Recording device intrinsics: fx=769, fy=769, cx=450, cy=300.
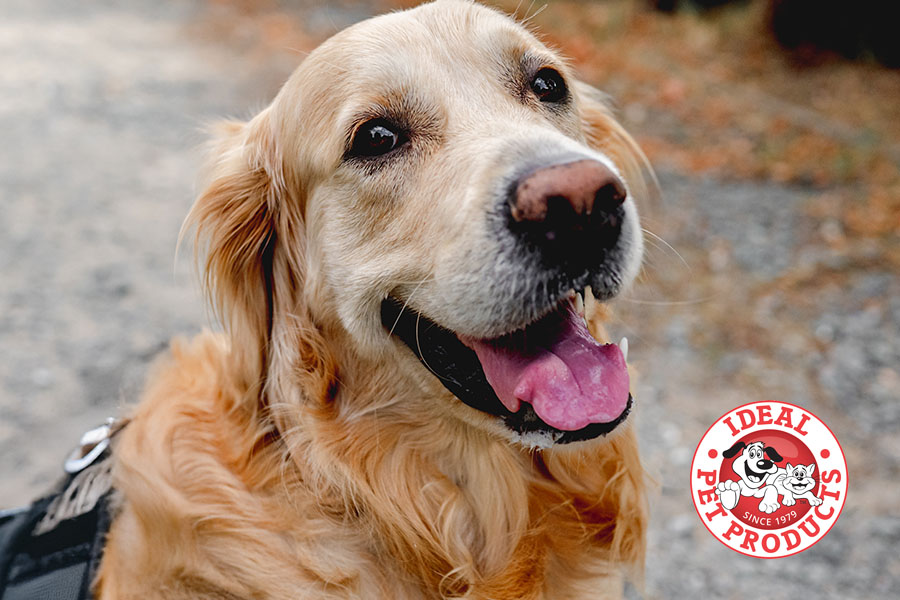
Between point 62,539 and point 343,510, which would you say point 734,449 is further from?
point 62,539

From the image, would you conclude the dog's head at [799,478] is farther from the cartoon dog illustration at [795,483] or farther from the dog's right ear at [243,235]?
the dog's right ear at [243,235]

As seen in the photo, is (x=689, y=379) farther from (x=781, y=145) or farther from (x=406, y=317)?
(x=781, y=145)

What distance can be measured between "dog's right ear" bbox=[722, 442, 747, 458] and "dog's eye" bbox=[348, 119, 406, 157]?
1.39m

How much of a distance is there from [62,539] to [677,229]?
4855 mm

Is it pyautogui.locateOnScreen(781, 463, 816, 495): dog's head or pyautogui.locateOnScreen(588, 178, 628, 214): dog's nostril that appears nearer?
pyautogui.locateOnScreen(588, 178, 628, 214): dog's nostril

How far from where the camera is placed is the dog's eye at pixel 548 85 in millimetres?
2541

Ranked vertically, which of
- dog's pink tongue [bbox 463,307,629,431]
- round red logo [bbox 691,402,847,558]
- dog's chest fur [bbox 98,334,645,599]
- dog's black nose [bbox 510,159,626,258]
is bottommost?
dog's chest fur [bbox 98,334,645,599]

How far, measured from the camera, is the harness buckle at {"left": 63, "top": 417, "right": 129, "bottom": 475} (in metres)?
2.46

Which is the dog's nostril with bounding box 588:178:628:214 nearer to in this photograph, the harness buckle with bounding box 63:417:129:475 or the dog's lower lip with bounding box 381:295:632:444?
the dog's lower lip with bounding box 381:295:632:444

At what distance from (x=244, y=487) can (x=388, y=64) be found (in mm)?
1312

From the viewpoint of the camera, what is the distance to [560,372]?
6.69 ft

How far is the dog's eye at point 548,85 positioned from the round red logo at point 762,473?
1.18 meters

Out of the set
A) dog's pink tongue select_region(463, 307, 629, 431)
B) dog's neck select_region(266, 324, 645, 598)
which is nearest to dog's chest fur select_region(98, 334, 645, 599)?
dog's neck select_region(266, 324, 645, 598)

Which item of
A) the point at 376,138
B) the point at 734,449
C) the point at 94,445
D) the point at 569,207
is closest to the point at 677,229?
the point at 734,449
